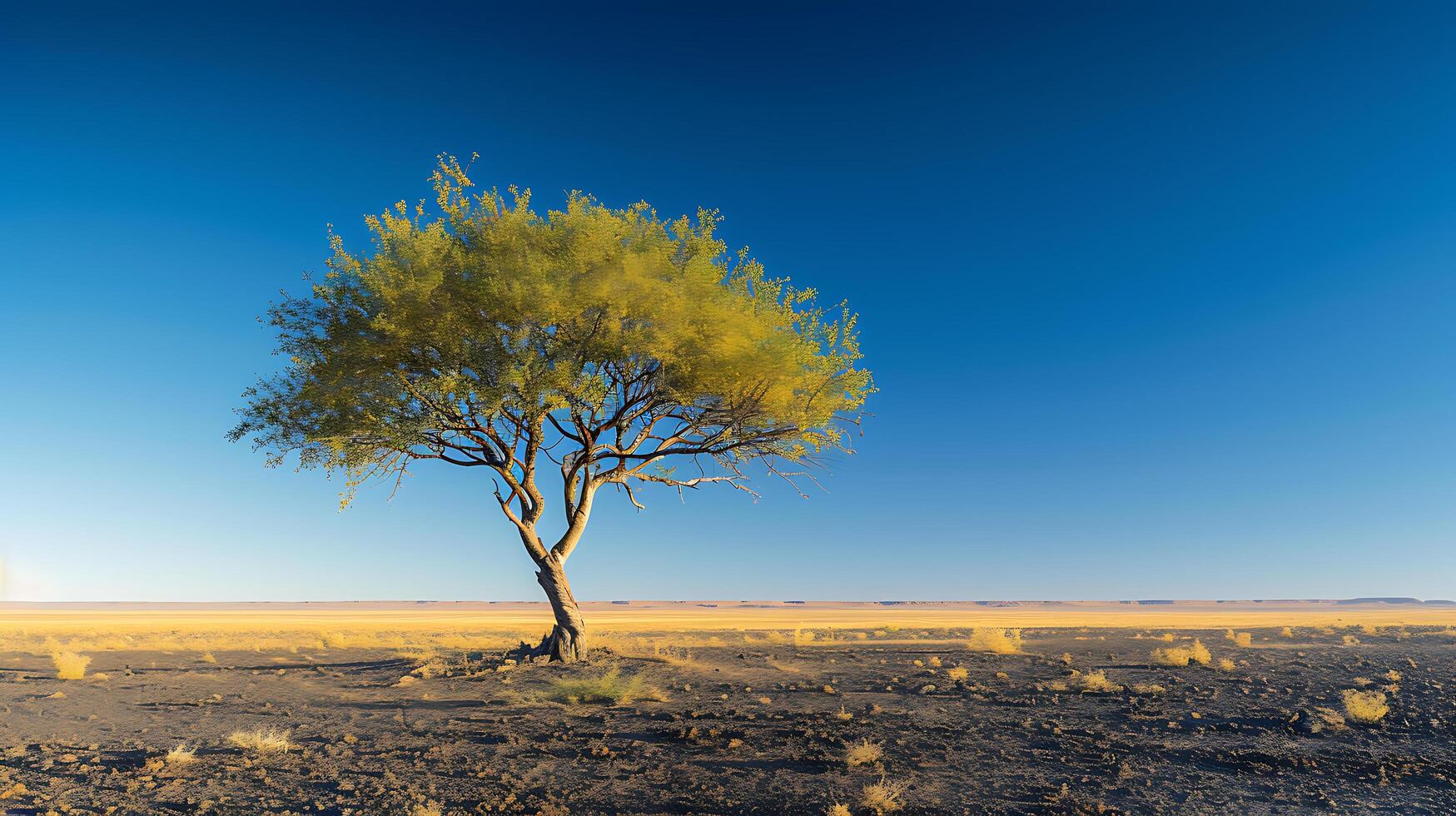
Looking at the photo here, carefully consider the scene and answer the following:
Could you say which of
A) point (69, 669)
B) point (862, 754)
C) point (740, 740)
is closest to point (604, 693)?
point (740, 740)

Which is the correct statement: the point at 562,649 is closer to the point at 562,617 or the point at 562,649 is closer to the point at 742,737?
the point at 562,617

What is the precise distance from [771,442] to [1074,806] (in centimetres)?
1318

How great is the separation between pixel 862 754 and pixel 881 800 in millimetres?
1541

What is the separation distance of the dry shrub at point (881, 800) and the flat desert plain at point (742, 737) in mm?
20

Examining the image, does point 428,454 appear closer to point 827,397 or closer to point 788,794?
point 827,397

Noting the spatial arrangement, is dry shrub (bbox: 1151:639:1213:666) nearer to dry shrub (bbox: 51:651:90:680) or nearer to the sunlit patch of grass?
the sunlit patch of grass

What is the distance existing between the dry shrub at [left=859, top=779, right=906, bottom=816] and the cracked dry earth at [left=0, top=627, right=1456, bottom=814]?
0.19 feet

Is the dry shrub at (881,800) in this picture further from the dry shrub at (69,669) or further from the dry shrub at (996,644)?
the dry shrub at (69,669)

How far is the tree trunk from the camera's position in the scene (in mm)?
18409

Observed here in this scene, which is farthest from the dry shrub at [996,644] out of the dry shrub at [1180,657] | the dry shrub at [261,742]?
the dry shrub at [261,742]

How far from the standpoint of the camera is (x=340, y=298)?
57.5ft

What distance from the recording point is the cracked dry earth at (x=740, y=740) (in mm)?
8406

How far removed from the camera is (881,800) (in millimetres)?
7883

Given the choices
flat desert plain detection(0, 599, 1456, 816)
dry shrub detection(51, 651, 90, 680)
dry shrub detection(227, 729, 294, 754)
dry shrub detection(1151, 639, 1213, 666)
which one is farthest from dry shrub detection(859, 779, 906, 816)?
dry shrub detection(51, 651, 90, 680)
